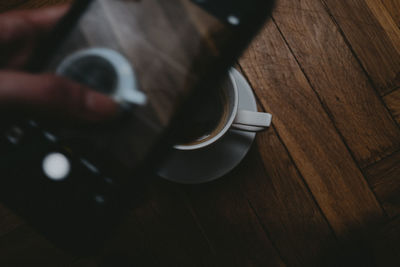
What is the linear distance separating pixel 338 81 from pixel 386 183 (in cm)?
25

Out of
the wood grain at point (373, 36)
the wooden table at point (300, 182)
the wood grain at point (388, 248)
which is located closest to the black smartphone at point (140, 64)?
the wooden table at point (300, 182)

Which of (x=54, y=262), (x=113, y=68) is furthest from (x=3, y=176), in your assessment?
(x=54, y=262)

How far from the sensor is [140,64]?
0.30m

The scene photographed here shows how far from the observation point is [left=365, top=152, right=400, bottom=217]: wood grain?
628 mm

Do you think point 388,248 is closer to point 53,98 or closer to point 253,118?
point 253,118

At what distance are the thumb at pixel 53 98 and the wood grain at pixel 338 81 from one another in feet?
1.61

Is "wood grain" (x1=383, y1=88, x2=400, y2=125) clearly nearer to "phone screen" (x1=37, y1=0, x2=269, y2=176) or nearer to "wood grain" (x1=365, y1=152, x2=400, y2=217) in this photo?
"wood grain" (x1=365, y1=152, x2=400, y2=217)

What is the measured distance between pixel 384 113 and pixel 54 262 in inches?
31.9

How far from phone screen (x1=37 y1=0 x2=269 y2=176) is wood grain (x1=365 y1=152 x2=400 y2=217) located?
1.70ft

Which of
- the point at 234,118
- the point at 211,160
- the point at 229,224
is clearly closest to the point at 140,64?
the point at 234,118

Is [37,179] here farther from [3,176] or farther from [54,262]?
[54,262]

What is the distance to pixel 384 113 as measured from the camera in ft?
2.09

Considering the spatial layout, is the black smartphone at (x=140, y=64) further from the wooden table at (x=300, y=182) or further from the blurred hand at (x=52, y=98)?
the wooden table at (x=300, y=182)

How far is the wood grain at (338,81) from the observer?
2.07 feet
